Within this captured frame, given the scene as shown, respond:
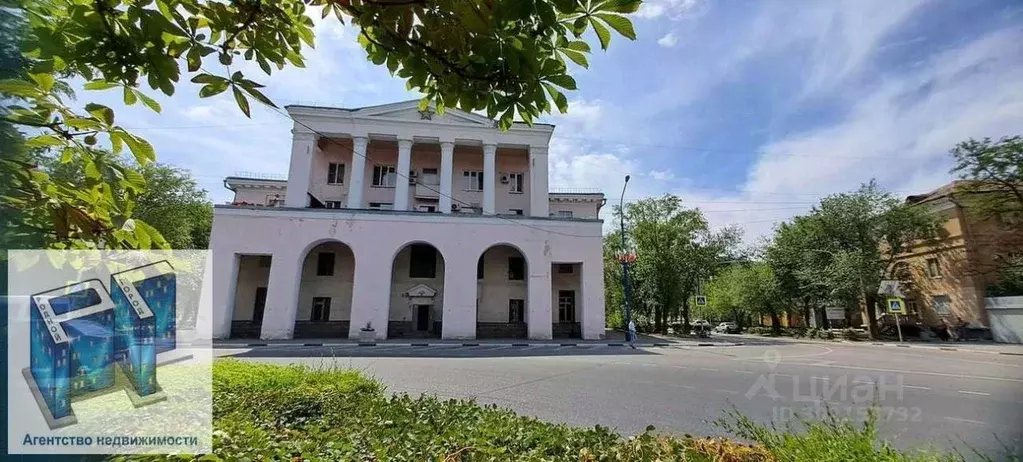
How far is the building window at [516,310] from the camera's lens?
76.7 ft

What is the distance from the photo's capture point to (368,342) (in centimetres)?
1856

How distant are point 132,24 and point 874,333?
35106mm

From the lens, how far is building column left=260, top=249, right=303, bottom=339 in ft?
61.5

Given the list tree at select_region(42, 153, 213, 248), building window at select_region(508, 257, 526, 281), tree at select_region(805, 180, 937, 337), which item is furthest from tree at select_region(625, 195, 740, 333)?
tree at select_region(42, 153, 213, 248)

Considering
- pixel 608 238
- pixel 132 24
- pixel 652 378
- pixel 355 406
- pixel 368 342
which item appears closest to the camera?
pixel 132 24

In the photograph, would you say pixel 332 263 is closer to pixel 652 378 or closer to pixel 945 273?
pixel 652 378

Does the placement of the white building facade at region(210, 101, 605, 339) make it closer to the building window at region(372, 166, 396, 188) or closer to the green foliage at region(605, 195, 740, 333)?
the building window at region(372, 166, 396, 188)

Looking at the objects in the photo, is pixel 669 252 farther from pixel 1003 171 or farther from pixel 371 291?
pixel 1003 171

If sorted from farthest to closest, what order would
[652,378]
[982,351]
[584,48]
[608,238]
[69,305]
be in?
[608,238], [982,351], [652,378], [69,305], [584,48]

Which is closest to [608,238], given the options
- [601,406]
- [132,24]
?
[601,406]

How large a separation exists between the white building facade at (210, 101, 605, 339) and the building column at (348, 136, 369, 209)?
0.24 ft

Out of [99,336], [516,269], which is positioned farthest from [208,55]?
[516,269]

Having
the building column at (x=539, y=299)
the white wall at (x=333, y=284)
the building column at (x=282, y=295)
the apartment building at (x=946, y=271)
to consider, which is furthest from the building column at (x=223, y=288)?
the apartment building at (x=946, y=271)

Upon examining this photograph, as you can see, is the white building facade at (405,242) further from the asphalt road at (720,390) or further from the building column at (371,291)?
the asphalt road at (720,390)
